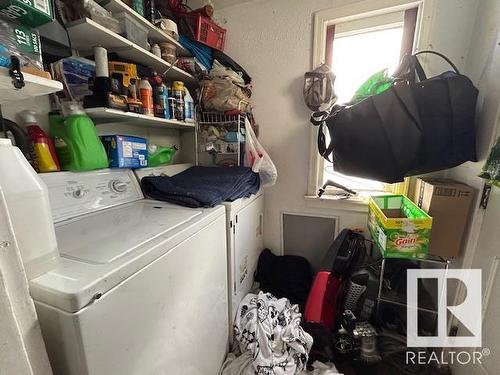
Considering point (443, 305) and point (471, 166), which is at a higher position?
point (471, 166)

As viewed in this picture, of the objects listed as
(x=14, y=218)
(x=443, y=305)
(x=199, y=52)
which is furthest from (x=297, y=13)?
(x=443, y=305)

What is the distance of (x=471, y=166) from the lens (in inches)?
47.8

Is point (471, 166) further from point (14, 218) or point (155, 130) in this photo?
point (155, 130)

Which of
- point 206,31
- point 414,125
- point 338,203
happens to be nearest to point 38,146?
point 206,31

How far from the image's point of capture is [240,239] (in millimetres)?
1391

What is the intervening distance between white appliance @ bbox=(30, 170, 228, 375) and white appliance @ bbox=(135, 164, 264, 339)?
7cm

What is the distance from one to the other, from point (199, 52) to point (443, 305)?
2.35m

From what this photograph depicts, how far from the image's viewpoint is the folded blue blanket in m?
1.12

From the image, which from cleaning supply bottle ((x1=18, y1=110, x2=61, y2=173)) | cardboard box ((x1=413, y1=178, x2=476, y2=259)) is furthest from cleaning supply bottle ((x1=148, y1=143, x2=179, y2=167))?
cardboard box ((x1=413, y1=178, x2=476, y2=259))

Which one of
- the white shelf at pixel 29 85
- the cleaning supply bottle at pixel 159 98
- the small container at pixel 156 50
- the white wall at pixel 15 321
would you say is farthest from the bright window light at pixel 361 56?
the white wall at pixel 15 321

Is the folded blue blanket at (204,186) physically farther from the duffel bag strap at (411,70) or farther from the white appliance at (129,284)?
the duffel bag strap at (411,70)

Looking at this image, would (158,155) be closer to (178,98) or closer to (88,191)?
(178,98)

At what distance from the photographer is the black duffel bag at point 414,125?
41.2 inches

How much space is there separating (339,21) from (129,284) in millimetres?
2071
